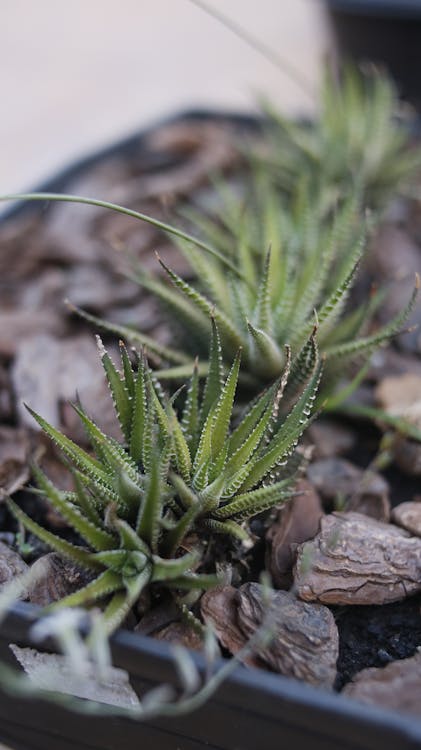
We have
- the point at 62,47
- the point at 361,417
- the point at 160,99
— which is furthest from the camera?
the point at 62,47

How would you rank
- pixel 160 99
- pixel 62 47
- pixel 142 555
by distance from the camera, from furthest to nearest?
pixel 62 47 < pixel 160 99 < pixel 142 555

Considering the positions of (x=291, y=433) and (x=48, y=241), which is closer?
(x=291, y=433)

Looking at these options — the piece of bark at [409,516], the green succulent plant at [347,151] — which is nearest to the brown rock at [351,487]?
the piece of bark at [409,516]

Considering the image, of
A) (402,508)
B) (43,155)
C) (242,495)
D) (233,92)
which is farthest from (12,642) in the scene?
(233,92)

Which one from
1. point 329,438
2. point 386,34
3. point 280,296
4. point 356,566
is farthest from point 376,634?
point 386,34

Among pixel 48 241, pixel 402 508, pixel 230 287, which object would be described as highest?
pixel 48 241

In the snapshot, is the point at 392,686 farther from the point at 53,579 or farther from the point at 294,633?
the point at 53,579

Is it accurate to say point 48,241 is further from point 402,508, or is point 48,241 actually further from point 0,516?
point 402,508

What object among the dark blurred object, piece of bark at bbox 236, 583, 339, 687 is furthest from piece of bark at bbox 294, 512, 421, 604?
the dark blurred object
